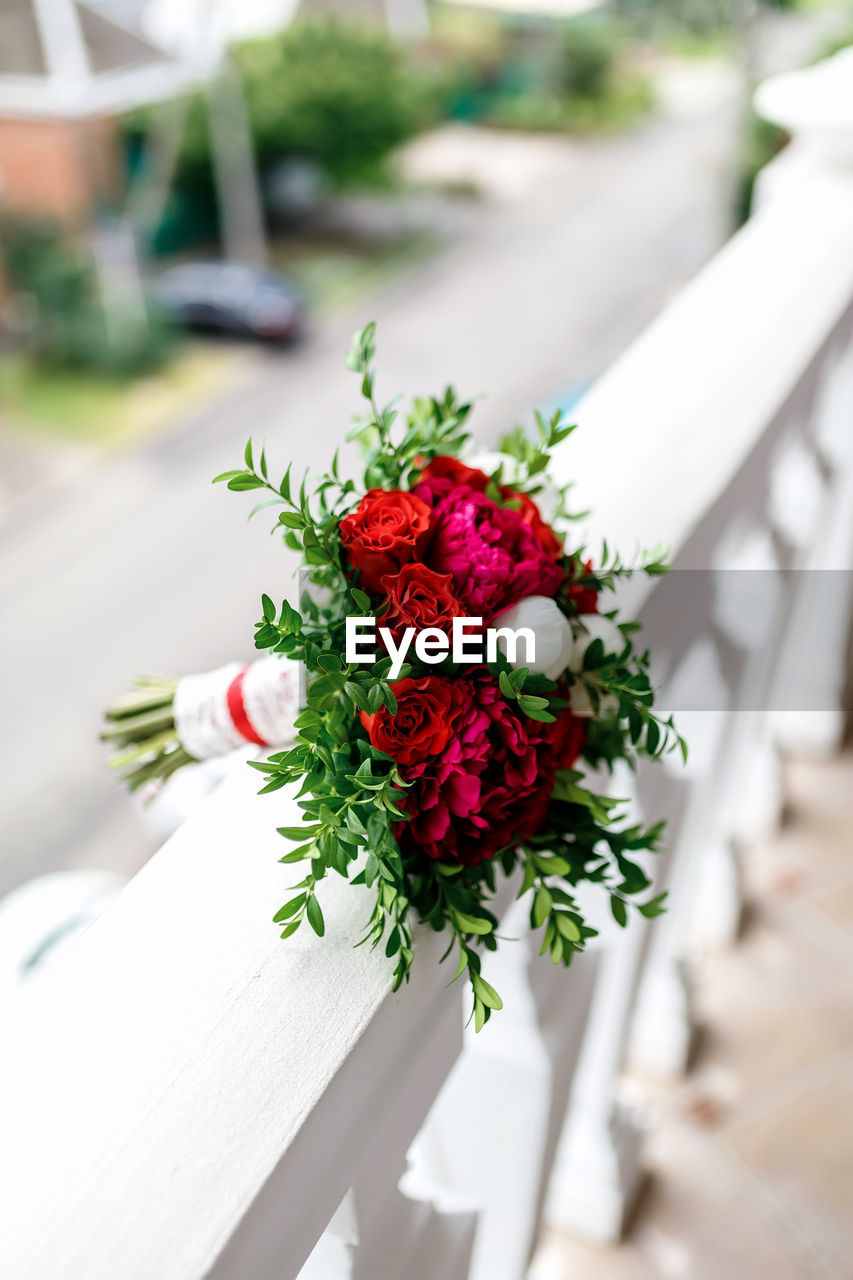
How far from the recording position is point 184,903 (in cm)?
43

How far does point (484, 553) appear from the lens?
46cm

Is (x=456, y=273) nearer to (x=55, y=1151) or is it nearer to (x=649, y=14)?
(x=649, y=14)

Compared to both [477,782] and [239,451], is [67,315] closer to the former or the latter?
[239,451]

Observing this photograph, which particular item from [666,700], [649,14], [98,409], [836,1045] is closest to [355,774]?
Answer: [666,700]

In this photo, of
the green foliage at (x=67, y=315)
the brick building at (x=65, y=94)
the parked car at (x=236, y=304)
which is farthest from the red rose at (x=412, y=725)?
the brick building at (x=65, y=94)

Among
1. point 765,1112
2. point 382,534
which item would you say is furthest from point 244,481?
point 765,1112

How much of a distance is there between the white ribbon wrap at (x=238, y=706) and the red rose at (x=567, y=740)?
0.12 meters

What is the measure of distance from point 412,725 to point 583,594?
0.12m

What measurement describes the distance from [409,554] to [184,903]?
0.51 ft

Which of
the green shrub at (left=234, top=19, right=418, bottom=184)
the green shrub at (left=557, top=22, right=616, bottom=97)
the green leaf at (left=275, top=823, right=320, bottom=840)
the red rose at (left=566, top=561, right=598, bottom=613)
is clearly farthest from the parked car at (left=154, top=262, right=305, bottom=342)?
the green leaf at (left=275, top=823, right=320, bottom=840)

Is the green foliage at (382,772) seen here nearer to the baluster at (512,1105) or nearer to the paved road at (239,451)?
the baluster at (512,1105)

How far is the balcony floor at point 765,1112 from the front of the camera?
3.28 ft

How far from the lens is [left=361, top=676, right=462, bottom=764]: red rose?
1.34 ft

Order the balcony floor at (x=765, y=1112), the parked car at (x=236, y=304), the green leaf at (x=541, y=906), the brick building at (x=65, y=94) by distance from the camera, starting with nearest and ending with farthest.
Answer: the green leaf at (x=541, y=906) → the balcony floor at (x=765, y=1112) → the brick building at (x=65, y=94) → the parked car at (x=236, y=304)
